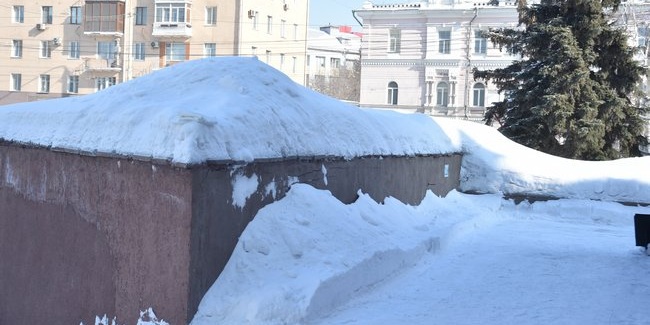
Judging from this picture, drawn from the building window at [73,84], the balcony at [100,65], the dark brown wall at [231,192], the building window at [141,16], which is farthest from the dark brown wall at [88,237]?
the building window at [73,84]

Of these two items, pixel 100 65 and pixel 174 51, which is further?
pixel 100 65

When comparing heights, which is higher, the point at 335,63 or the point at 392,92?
the point at 335,63

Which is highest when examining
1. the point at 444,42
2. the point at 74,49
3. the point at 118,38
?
the point at 444,42

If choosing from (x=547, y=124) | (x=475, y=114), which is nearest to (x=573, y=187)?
(x=547, y=124)

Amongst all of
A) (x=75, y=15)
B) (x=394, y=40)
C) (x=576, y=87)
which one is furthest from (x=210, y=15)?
(x=576, y=87)

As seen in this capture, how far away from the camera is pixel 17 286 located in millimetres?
9281

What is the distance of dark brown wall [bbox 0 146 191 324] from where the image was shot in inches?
257

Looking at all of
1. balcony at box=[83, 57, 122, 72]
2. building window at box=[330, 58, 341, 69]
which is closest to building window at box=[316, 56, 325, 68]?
building window at box=[330, 58, 341, 69]

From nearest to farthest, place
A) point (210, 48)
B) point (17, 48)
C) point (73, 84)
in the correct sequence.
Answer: point (210, 48), point (73, 84), point (17, 48)

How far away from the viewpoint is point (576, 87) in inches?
779

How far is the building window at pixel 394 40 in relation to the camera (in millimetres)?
47628

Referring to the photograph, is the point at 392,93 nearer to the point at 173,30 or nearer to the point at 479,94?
the point at 479,94

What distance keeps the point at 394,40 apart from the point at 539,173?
33815 millimetres

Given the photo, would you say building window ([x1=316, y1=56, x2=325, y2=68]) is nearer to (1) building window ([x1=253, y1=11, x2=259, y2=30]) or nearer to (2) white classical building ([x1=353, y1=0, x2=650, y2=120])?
(2) white classical building ([x1=353, y1=0, x2=650, y2=120])
